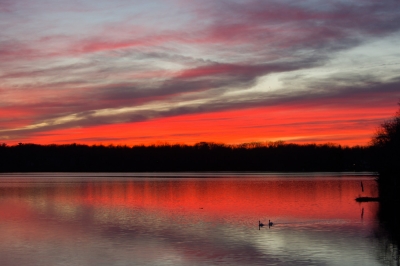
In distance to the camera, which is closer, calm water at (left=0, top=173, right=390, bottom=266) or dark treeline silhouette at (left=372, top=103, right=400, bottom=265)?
calm water at (left=0, top=173, right=390, bottom=266)

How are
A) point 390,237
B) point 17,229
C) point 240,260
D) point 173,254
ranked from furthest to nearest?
1. point 17,229
2. point 390,237
3. point 173,254
4. point 240,260

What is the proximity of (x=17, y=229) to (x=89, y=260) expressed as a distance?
39.0 ft

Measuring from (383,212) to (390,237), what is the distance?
14.3m

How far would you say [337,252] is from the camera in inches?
961

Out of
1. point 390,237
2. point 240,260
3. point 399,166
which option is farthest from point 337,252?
point 399,166

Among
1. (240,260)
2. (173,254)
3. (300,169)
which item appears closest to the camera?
(240,260)

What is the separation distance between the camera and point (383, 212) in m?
43.3

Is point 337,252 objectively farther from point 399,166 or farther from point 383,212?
point 399,166

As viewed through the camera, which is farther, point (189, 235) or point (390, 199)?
point (390, 199)

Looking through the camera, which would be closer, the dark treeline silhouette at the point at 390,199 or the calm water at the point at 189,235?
the calm water at the point at 189,235

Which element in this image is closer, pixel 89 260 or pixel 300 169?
pixel 89 260

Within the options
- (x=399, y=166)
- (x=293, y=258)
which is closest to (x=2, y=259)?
(x=293, y=258)

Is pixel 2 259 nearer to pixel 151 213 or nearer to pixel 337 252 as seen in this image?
pixel 337 252

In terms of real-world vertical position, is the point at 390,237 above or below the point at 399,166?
below
